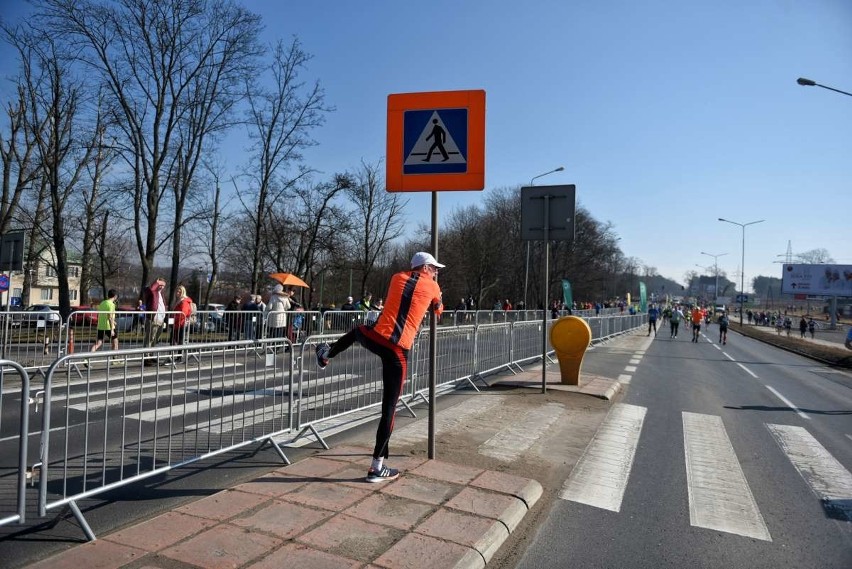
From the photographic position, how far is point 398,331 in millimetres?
4555

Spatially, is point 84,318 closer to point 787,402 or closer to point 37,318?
point 37,318

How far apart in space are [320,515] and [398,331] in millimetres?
1434

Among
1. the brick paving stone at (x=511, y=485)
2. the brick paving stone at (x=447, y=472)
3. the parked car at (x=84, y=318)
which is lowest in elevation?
the brick paving stone at (x=511, y=485)

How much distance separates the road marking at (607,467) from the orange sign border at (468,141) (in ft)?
9.09

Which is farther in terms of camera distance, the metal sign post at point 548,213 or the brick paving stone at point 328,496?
the metal sign post at point 548,213

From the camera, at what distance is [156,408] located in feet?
14.9

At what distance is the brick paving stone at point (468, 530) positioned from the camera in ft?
11.8

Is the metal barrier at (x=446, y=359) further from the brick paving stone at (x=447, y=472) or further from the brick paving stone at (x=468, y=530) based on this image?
the brick paving stone at (x=468, y=530)

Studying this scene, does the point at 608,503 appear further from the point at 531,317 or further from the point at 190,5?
the point at 190,5

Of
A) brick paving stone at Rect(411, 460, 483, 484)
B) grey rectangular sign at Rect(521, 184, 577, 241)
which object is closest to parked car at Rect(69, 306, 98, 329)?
grey rectangular sign at Rect(521, 184, 577, 241)

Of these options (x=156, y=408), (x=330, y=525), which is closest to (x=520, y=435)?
(x=330, y=525)

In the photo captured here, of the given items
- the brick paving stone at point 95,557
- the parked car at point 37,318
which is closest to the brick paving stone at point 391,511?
the brick paving stone at point 95,557

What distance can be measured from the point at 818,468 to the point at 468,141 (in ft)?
16.5

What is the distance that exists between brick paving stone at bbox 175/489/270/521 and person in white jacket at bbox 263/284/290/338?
9.80m
